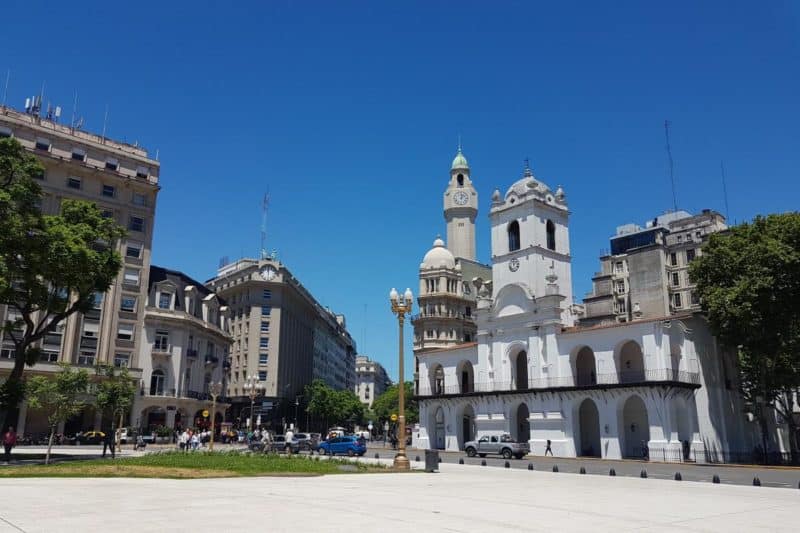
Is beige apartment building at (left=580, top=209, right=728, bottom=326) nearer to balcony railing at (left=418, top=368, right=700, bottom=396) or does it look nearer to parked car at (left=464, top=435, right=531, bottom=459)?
balcony railing at (left=418, top=368, right=700, bottom=396)

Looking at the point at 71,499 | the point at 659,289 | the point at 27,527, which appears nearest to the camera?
the point at 27,527

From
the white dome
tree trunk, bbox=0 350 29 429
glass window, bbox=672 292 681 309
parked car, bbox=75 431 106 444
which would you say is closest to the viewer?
tree trunk, bbox=0 350 29 429

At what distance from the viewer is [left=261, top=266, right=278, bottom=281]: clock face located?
269 ft

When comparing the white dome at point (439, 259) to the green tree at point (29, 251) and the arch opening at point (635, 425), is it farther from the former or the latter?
the green tree at point (29, 251)

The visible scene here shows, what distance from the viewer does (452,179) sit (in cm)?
10188

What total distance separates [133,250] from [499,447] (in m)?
37.5

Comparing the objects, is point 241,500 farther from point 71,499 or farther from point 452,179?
point 452,179

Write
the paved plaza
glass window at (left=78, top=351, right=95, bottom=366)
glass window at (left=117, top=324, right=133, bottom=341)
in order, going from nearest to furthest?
the paved plaza → glass window at (left=78, top=351, right=95, bottom=366) → glass window at (left=117, top=324, right=133, bottom=341)

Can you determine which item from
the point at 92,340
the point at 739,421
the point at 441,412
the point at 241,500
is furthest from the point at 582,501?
the point at 92,340

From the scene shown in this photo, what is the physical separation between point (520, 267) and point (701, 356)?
16681 mm

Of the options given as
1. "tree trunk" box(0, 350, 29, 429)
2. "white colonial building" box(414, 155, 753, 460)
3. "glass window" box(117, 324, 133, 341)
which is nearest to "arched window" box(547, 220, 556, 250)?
"white colonial building" box(414, 155, 753, 460)

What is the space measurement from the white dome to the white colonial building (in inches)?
1175

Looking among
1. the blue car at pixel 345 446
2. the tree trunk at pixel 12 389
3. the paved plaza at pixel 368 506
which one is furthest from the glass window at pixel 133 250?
the paved plaza at pixel 368 506

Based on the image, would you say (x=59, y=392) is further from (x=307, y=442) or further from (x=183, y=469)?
(x=307, y=442)
